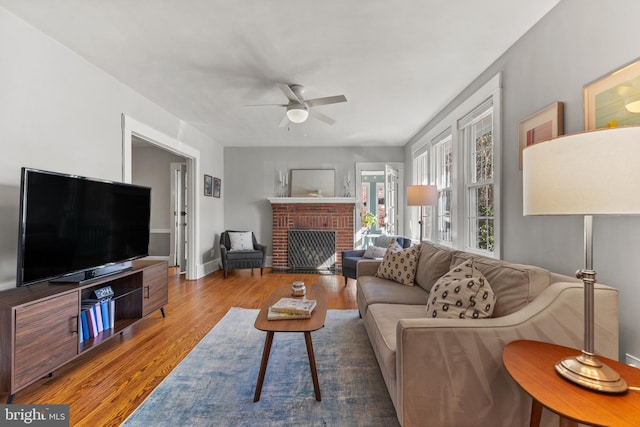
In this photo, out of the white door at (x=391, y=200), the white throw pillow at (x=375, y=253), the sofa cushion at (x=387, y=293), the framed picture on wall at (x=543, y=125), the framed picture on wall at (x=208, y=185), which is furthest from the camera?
the white door at (x=391, y=200)

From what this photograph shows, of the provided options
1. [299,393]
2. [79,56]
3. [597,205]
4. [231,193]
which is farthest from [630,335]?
[231,193]

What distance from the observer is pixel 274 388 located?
6.04 feet

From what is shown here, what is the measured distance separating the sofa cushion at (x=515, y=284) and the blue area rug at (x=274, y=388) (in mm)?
862

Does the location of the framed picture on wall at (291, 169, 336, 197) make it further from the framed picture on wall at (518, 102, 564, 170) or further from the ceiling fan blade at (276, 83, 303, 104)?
the framed picture on wall at (518, 102, 564, 170)

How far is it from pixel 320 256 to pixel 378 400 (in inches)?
157

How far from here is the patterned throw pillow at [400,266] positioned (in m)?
2.77

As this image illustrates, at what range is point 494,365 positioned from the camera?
1297 mm

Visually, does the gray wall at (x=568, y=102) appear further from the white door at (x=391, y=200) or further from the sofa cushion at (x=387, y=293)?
the white door at (x=391, y=200)

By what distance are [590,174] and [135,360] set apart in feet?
9.34

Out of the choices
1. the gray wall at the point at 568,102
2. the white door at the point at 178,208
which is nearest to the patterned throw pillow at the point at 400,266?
the gray wall at the point at 568,102

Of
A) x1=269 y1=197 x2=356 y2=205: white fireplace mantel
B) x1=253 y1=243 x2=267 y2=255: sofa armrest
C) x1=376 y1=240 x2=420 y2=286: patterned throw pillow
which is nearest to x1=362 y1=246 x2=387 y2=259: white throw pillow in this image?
x1=376 y1=240 x2=420 y2=286: patterned throw pillow

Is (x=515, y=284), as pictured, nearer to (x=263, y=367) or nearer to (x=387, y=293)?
(x=387, y=293)

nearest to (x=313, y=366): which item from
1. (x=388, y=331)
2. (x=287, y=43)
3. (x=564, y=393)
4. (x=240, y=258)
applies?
(x=388, y=331)

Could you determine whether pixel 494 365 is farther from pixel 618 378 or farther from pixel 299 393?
pixel 299 393
